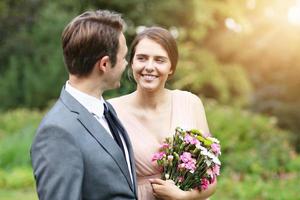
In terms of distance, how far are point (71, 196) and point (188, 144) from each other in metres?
1.10

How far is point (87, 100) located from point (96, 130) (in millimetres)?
151

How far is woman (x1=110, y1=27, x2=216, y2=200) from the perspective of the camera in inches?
140

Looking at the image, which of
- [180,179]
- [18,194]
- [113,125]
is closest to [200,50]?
[18,194]

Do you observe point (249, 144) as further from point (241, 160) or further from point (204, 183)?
point (204, 183)

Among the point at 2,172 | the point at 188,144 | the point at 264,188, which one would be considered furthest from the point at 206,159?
the point at 2,172

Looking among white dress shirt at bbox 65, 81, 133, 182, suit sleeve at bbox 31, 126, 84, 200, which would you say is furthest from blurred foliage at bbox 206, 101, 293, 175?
suit sleeve at bbox 31, 126, 84, 200

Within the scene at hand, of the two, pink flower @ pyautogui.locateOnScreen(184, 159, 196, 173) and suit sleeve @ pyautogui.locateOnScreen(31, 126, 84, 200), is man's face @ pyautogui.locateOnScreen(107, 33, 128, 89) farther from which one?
pink flower @ pyautogui.locateOnScreen(184, 159, 196, 173)

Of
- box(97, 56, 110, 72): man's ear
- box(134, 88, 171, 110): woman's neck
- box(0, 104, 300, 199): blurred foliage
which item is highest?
box(97, 56, 110, 72): man's ear

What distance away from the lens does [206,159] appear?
129 inches

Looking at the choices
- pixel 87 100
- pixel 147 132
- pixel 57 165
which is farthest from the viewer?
pixel 147 132

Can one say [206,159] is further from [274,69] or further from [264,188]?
[274,69]

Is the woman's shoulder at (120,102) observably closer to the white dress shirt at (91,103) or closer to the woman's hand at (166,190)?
the woman's hand at (166,190)

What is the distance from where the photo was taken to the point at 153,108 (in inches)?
150

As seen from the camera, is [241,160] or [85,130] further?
[241,160]
